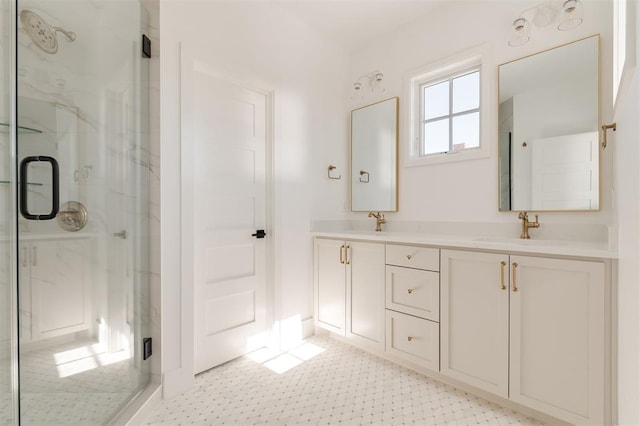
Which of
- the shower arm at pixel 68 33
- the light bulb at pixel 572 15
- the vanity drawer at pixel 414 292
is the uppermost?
the light bulb at pixel 572 15

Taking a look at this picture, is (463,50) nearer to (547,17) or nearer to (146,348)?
(547,17)

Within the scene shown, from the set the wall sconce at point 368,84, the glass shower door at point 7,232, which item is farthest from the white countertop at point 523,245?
the glass shower door at point 7,232

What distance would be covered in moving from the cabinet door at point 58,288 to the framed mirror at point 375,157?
7.24 feet

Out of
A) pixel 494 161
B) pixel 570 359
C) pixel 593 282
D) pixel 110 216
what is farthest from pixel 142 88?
pixel 570 359

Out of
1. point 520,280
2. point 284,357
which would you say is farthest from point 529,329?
point 284,357

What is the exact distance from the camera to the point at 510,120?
7.01ft

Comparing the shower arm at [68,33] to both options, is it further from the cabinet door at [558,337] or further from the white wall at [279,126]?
the cabinet door at [558,337]

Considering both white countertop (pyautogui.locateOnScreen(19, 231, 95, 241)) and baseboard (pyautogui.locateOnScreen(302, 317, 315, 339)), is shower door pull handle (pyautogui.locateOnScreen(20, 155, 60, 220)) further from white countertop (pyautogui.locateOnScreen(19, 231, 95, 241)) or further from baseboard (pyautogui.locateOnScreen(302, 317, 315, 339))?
baseboard (pyautogui.locateOnScreen(302, 317, 315, 339))

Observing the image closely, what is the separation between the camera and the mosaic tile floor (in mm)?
1621

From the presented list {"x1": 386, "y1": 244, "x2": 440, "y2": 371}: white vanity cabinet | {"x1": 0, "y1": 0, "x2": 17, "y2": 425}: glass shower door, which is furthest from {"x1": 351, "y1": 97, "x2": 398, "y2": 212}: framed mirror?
Result: {"x1": 0, "y1": 0, "x2": 17, "y2": 425}: glass shower door

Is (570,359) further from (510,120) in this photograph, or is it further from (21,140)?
(21,140)

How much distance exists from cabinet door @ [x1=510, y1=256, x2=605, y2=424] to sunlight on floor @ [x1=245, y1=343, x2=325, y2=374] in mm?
1347

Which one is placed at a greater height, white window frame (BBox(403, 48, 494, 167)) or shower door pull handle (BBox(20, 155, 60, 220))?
white window frame (BBox(403, 48, 494, 167))

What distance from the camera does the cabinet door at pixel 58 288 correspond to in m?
1.20
